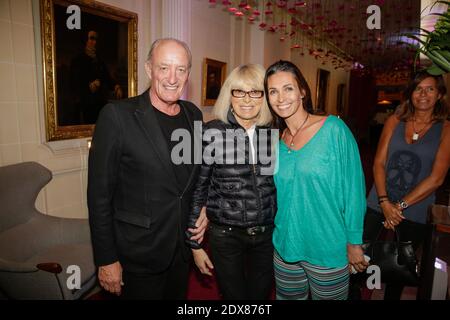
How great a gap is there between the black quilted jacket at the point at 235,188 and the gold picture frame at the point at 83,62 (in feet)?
6.76

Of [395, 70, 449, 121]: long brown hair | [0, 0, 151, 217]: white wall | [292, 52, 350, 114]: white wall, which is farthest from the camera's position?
[292, 52, 350, 114]: white wall

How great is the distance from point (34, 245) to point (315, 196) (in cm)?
247

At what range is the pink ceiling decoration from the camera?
667 cm

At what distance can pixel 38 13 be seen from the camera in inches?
120

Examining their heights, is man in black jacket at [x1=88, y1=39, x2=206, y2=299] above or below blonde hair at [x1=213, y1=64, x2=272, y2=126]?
below

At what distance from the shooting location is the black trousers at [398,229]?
2.48 meters

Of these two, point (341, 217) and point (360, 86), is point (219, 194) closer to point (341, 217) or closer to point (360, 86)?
point (341, 217)

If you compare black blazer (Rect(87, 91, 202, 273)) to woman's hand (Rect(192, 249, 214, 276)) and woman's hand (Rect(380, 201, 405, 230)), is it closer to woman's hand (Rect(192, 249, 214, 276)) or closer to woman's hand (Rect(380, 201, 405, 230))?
woman's hand (Rect(192, 249, 214, 276))

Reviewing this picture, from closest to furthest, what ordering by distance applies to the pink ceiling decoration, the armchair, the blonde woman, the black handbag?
the blonde woman → the black handbag → the armchair → the pink ceiling decoration

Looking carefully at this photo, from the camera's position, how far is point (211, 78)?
5840 mm

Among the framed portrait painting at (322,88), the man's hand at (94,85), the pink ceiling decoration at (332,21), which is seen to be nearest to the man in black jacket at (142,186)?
the man's hand at (94,85)

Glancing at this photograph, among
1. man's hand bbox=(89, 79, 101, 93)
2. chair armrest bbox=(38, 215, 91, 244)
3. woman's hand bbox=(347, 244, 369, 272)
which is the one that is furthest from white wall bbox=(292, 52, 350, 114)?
woman's hand bbox=(347, 244, 369, 272)

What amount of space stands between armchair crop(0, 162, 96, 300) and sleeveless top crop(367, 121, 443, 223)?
2.45m

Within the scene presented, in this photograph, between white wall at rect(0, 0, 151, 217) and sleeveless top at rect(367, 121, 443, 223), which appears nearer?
sleeveless top at rect(367, 121, 443, 223)
